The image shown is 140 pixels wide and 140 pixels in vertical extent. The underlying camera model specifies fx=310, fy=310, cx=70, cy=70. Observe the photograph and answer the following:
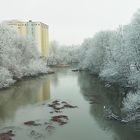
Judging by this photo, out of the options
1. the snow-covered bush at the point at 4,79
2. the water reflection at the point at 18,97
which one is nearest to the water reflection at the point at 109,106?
the water reflection at the point at 18,97

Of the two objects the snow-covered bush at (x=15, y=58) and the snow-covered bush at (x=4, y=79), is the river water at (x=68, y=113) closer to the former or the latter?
the snow-covered bush at (x=4, y=79)

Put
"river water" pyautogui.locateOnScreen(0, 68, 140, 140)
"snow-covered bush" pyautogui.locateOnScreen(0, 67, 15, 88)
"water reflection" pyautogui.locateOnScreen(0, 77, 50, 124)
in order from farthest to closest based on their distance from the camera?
"snow-covered bush" pyautogui.locateOnScreen(0, 67, 15, 88), "water reflection" pyautogui.locateOnScreen(0, 77, 50, 124), "river water" pyautogui.locateOnScreen(0, 68, 140, 140)

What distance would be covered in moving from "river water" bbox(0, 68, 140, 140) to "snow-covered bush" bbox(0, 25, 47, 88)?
6198 millimetres

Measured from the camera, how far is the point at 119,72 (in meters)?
43.8

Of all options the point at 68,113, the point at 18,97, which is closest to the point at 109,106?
the point at 68,113

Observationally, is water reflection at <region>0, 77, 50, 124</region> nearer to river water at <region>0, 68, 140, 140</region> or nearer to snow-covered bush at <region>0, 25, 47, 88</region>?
river water at <region>0, 68, 140, 140</region>

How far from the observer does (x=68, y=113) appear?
110 feet

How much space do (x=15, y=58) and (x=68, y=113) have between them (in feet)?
115

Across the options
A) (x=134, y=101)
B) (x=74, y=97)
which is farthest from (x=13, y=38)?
(x=134, y=101)

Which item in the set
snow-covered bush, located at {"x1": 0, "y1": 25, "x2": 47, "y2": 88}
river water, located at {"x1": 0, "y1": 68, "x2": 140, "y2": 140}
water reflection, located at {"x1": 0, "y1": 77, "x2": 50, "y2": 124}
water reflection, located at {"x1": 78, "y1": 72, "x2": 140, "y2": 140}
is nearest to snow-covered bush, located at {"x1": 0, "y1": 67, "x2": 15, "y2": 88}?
snow-covered bush, located at {"x1": 0, "y1": 25, "x2": 47, "y2": 88}

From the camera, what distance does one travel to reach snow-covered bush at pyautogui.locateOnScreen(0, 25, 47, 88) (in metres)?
55.6

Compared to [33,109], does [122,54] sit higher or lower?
higher

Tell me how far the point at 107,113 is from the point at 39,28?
325 feet

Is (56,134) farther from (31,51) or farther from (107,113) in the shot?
(31,51)
